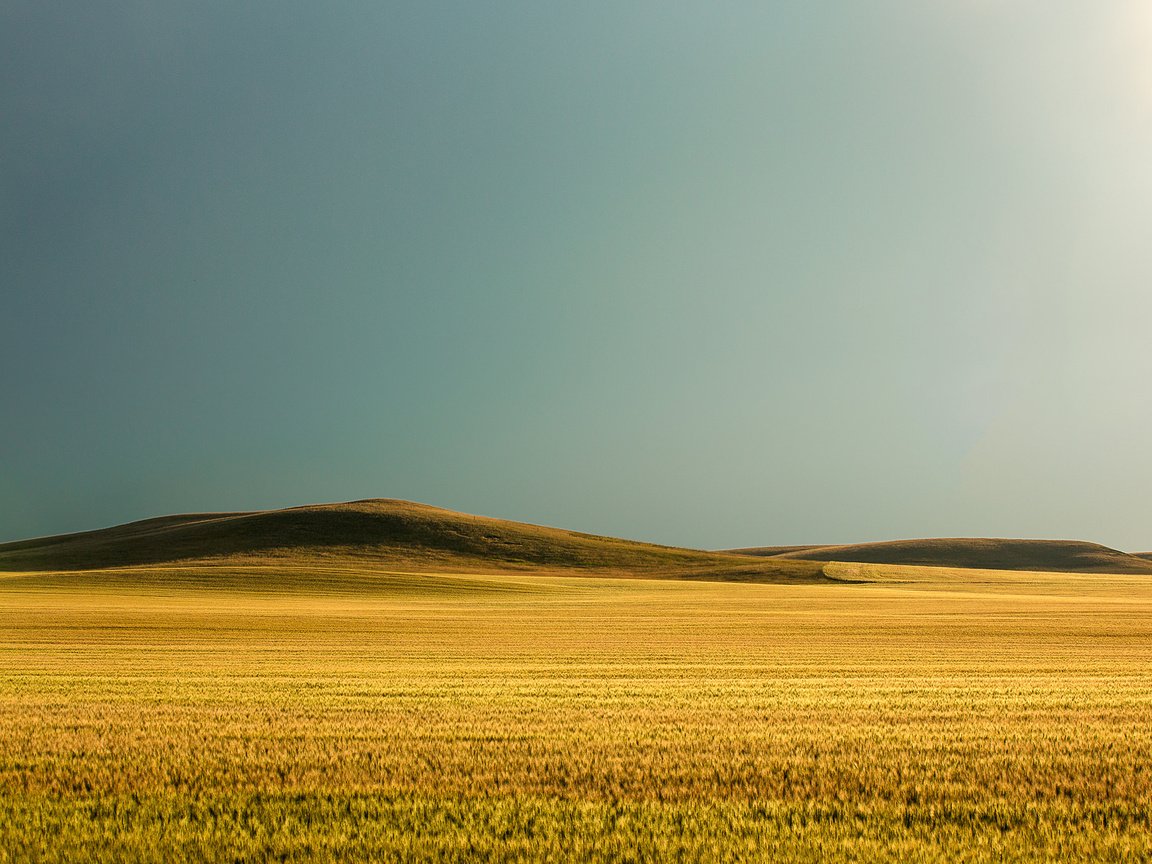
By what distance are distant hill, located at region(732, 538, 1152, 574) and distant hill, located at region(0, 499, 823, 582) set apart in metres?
55.4

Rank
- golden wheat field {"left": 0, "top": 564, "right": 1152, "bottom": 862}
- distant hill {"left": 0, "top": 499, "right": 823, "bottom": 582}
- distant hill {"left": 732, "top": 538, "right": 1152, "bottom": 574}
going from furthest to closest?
distant hill {"left": 732, "top": 538, "right": 1152, "bottom": 574}, distant hill {"left": 0, "top": 499, "right": 823, "bottom": 582}, golden wheat field {"left": 0, "top": 564, "right": 1152, "bottom": 862}

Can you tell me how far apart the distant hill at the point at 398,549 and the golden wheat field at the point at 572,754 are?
66.2 meters

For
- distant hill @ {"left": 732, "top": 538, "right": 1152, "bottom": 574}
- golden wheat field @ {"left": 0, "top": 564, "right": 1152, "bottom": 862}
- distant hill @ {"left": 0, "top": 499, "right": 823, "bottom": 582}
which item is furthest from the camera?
distant hill @ {"left": 732, "top": 538, "right": 1152, "bottom": 574}

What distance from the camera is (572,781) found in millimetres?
7438

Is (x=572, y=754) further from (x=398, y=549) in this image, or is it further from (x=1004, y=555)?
(x=1004, y=555)

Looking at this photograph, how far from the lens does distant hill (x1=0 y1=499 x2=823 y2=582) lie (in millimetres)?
91000

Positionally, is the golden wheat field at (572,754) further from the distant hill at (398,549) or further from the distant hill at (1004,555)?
the distant hill at (1004,555)

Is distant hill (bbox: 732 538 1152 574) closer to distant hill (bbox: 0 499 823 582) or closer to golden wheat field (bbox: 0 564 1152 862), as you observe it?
distant hill (bbox: 0 499 823 582)

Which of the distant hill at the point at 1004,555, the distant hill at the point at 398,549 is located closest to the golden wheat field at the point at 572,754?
the distant hill at the point at 398,549

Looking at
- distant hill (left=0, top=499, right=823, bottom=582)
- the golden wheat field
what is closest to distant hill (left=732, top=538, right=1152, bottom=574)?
distant hill (left=0, top=499, right=823, bottom=582)

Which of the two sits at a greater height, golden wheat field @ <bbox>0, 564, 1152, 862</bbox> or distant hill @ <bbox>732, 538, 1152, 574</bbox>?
golden wheat field @ <bbox>0, 564, 1152, 862</bbox>

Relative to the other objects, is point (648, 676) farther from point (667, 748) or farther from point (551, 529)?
point (551, 529)

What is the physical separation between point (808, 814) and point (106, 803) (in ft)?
19.1

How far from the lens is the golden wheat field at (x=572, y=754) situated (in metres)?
5.86
